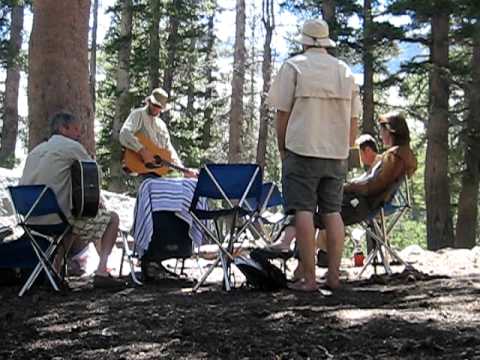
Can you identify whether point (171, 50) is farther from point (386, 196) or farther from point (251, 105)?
point (386, 196)

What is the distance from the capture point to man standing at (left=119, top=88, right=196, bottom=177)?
6613mm

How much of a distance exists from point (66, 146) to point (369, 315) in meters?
2.83

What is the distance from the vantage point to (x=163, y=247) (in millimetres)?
5945

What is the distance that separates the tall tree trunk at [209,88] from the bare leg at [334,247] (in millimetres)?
17240

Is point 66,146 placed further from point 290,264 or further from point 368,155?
point 290,264

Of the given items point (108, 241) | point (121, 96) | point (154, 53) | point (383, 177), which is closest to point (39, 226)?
point (108, 241)

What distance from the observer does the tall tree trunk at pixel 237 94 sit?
15.4 m

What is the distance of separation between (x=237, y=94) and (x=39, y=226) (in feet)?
35.6

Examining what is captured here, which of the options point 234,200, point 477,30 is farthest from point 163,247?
point 477,30

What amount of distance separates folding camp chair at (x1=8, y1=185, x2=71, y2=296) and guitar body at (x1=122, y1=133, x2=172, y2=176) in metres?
1.25

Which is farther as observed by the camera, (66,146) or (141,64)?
(141,64)

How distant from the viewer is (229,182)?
17.6 feet

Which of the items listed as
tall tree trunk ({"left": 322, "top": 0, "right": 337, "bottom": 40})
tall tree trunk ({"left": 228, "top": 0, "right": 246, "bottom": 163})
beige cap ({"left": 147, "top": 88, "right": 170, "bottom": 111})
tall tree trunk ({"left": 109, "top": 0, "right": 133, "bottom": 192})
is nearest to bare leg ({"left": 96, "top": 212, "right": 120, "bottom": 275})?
beige cap ({"left": 147, "top": 88, "right": 170, "bottom": 111})

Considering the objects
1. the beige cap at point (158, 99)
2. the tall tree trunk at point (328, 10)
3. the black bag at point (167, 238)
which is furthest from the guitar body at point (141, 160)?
the tall tree trunk at point (328, 10)
